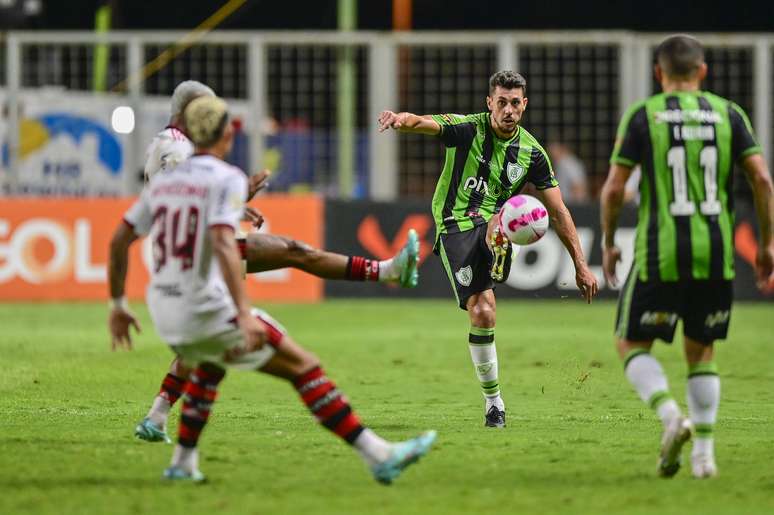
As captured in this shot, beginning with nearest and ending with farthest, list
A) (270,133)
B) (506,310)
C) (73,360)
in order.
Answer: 1. (73,360)
2. (506,310)
3. (270,133)

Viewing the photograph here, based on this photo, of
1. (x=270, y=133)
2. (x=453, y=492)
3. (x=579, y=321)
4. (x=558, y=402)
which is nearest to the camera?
(x=453, y=492)

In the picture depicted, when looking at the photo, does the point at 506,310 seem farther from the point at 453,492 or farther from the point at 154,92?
the point at 453,492

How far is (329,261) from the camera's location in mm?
8797

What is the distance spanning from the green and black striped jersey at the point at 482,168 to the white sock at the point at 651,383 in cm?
287

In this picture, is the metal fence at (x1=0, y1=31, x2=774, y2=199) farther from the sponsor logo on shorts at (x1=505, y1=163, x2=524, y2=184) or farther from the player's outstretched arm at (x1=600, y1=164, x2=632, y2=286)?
the player's outstretched arm at (x1=600, y1=164, x2=632, y2=286)

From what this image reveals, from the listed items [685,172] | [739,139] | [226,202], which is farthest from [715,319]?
[226,202]

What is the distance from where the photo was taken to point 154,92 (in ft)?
72.1

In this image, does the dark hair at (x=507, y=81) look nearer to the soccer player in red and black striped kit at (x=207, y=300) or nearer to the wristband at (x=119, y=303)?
the soccer player in red and black striped kit at (x=207, y=300)

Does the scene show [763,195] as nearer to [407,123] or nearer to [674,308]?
[674,308]

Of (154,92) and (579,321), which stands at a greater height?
(154,92)

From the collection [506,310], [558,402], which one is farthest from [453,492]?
[506,310]

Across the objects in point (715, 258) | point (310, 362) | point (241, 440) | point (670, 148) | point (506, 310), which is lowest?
point (506, 310)

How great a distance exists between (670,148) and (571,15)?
→ 81.2 ft

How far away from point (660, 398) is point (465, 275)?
9.31ft
